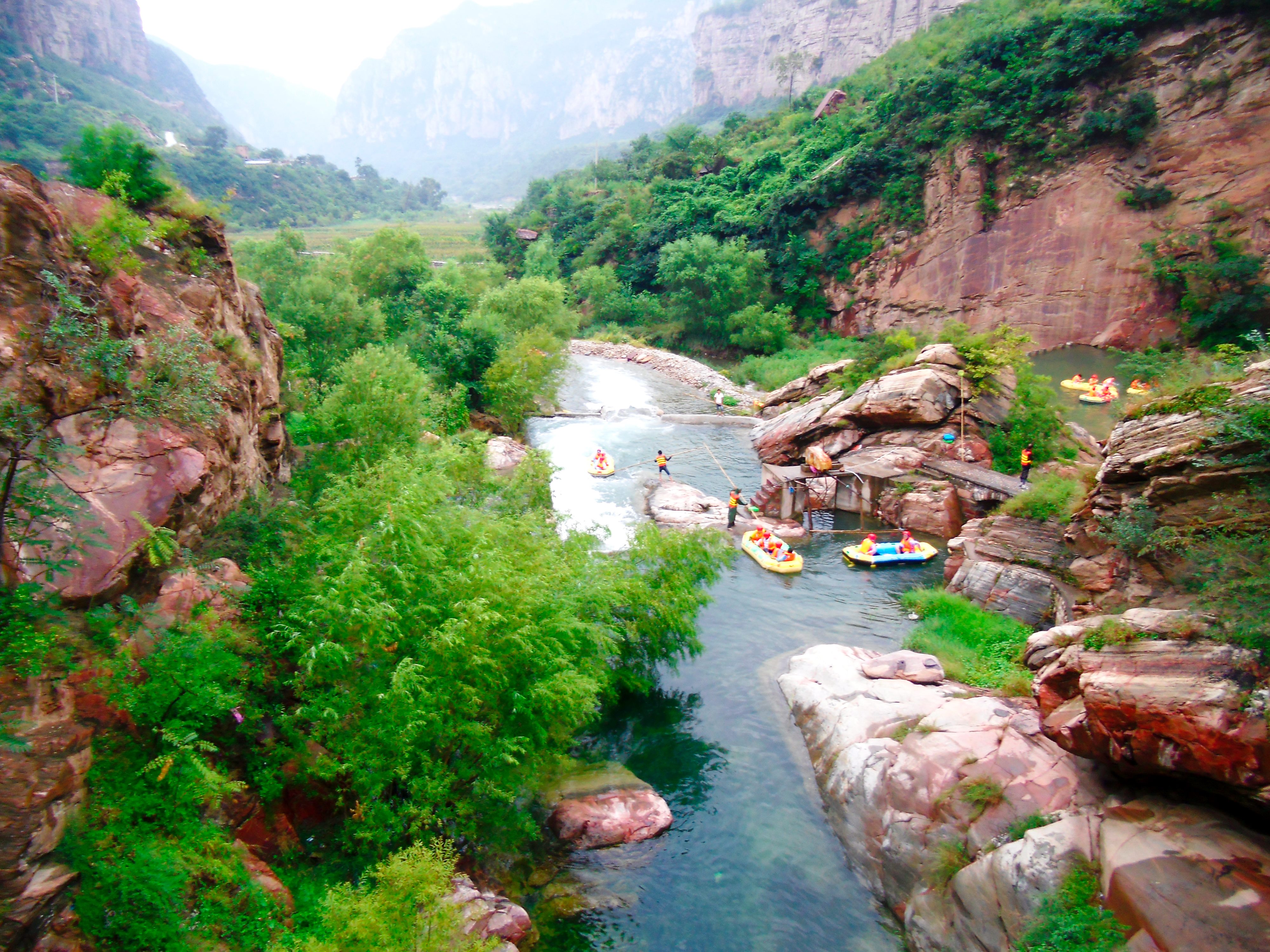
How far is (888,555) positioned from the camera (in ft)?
63.3

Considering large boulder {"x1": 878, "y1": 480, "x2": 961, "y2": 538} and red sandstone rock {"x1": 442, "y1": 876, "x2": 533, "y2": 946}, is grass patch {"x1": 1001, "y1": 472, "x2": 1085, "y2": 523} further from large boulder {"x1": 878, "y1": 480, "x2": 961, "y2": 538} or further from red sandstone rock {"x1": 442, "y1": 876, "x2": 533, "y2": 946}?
red sandstone rock {"x1": 442, "y1": 876, "x2": 533, "y2": 946}

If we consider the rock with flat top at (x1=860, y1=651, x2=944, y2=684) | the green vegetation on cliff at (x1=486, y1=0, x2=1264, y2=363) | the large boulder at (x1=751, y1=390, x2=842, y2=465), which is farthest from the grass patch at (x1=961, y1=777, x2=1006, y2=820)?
the green vegetation on cliff at (x1=486, y1=0, x2=1264, y2=363)

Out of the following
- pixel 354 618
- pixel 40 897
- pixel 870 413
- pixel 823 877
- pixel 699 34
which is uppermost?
pixel 699 34

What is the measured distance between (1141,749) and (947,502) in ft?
47.2

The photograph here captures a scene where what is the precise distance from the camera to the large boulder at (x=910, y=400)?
76.4 feet

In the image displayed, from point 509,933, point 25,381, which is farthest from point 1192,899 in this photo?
point 25,381

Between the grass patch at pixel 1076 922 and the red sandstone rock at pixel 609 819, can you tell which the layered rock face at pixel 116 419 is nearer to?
the red sandstone rock at pixel 609 819

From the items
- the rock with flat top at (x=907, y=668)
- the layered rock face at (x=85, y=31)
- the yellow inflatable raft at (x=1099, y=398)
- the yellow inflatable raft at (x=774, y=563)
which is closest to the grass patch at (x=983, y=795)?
the rock with flat top at (x=907, y=668)

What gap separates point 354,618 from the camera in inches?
324

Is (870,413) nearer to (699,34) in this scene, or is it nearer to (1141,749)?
(1141,749)

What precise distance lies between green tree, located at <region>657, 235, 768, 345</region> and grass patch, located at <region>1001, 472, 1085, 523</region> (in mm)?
31257

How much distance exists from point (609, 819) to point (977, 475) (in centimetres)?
1641

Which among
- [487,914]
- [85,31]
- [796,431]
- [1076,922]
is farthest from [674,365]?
[85,31]

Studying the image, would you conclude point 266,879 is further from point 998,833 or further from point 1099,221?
point 1099,221
